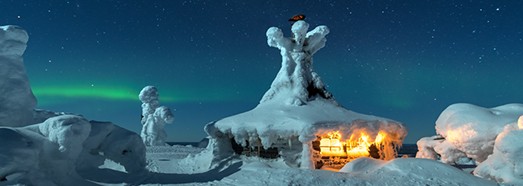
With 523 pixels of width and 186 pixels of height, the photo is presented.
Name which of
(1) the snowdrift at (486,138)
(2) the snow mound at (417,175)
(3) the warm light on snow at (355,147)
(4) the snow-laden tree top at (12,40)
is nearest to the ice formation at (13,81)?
(4) the snow-laden tree top at (12,40)

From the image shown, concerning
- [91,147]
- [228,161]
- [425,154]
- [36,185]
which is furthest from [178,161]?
[425,154]

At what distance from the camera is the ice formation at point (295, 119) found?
15508 millimetres

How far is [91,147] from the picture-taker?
1152 cm

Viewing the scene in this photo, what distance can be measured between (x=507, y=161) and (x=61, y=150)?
12.8 m

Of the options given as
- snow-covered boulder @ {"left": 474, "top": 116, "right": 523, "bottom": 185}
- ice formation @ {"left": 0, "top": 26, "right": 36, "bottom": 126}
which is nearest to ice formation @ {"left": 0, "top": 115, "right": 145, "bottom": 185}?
ice formation @ {"left": 0, "top": 26, "right": 36, "bottom": 126}

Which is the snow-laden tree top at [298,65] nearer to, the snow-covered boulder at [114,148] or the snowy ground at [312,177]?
the snowy ground at [312,177]

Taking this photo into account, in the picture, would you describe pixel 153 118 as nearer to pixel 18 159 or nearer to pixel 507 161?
pixel 18 159

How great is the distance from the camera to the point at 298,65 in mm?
19719

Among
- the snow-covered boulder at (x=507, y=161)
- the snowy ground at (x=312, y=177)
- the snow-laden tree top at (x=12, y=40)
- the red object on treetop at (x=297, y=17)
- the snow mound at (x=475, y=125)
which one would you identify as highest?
the red object on treetop at (x=297, y=17)

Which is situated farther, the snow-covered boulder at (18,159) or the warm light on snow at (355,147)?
the warm light on snow at (355,147)

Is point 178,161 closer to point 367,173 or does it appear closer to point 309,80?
point 309,80

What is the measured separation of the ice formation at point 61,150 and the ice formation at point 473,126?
12294 mm

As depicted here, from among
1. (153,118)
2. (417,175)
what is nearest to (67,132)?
(417,175)

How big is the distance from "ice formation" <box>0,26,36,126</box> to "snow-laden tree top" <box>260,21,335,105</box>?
35.7 feet
